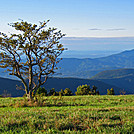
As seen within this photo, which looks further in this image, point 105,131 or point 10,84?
point 10,84

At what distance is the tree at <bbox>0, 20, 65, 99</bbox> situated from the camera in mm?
19328

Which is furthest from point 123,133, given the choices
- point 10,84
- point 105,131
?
point 10,84

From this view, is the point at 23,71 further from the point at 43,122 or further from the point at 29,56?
the point at 43,122

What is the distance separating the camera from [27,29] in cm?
1941

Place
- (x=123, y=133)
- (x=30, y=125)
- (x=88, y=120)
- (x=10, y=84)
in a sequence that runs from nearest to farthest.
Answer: (x=123, y=133)
(x=30, y=125)
(x=88, y=120)
(x=10, y=84)

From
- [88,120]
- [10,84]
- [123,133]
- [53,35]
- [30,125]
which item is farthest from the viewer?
[10,84]

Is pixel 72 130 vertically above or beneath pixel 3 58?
beneath

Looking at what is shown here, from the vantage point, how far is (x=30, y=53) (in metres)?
20.1

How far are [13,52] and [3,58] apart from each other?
1.03 meters

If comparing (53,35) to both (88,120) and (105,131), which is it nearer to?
(88,120)

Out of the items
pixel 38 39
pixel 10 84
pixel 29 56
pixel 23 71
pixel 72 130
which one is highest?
pixel 38 39

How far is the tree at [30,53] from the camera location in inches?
761

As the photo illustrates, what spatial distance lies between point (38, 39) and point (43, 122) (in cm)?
1274

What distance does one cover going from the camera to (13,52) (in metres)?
19.7
